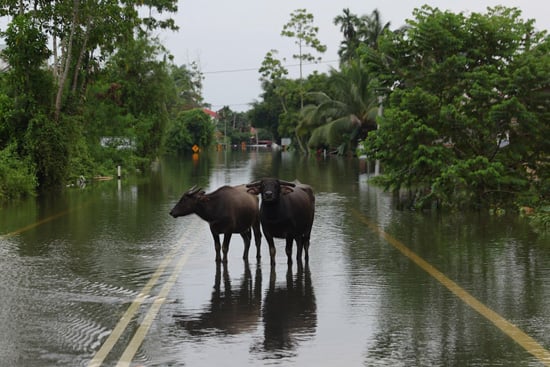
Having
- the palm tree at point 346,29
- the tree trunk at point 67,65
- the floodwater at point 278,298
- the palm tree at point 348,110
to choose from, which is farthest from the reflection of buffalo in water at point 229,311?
the palm tree at point 346,29

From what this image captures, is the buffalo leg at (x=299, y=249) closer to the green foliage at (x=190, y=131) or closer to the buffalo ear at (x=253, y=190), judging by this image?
the buffalo ear at (x=253, y=190)

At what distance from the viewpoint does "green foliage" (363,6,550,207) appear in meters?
20.9

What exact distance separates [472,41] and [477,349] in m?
15.5

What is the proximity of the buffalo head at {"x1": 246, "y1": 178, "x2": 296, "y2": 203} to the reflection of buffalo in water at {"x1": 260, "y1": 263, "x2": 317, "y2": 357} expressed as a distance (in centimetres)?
107

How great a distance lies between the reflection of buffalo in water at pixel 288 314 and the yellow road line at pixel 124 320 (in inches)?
53.8

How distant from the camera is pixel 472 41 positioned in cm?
2205

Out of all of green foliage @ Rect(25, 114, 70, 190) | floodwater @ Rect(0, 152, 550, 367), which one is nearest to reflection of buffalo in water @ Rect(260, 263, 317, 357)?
floodwater @ Rect(0, 152, 550, 367)

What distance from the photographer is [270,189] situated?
12.5 m

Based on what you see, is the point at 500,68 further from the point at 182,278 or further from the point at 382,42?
the point at 182,278

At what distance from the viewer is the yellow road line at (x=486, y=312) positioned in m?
7.66

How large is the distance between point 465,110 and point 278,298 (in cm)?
1256

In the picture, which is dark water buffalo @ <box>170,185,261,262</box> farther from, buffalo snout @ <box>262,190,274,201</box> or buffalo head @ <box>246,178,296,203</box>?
buffalo snout @ <box>262,190,274,201</box>

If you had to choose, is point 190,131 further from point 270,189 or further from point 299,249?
point 270,189

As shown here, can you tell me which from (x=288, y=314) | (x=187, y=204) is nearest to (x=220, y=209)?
(x=187, y=204)
